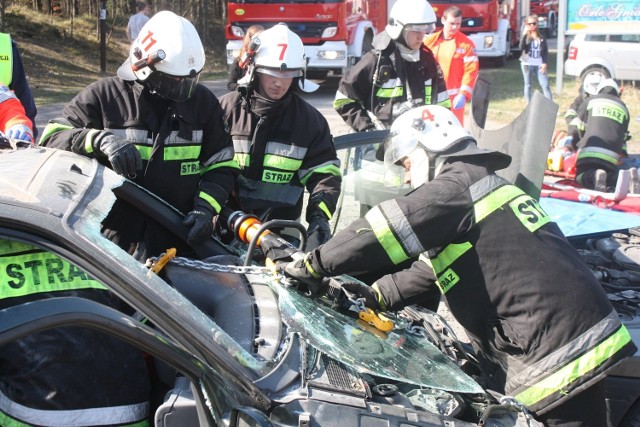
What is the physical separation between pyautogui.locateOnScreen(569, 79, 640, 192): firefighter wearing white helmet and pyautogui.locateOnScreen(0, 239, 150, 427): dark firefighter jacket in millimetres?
5185

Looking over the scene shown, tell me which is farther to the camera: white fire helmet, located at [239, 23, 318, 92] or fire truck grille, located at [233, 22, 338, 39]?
fire truck grille, located at [233, 22, 338, 39]

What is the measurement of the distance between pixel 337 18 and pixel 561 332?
36.2 feet

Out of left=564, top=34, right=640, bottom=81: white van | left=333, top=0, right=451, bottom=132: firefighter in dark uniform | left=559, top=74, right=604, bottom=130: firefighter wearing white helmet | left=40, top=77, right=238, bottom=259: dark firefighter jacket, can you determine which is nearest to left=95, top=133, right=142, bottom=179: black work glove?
left=40, top=77, right=238, bottom=259: dark firefighter jacket

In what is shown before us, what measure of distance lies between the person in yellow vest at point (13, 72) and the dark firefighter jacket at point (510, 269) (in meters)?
2.51

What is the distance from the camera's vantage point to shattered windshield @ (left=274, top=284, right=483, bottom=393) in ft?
7.51

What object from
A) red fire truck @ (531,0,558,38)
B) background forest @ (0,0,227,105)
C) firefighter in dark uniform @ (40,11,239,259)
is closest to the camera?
firefighter in dark uniform @ (40,11,239,259)

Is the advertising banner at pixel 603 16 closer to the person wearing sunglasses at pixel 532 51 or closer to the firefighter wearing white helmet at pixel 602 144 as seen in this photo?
the person wearing sunglasses at pixel 532 51

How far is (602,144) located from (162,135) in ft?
15.0

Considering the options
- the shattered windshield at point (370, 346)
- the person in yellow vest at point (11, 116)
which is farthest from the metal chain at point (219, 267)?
the person in yellow vest at point (11, 116)

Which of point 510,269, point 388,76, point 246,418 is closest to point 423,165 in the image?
point 510,269

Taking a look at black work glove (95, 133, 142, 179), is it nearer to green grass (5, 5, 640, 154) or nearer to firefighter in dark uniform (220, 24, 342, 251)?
firefighter in dark uniform (220, 24, 342, 251)

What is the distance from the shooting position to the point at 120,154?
9.18 ft

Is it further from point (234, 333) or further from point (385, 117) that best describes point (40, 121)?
point (234, 333)

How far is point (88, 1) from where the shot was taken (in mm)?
22641
